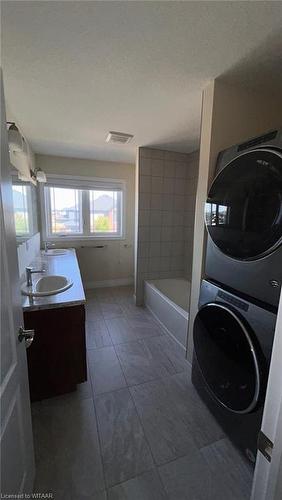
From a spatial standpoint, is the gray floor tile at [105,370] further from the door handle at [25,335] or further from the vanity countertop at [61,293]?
the door handle at [25,335]

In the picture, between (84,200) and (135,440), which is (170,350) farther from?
(84,200)

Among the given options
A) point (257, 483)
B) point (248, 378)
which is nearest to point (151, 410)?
point (248, 378)

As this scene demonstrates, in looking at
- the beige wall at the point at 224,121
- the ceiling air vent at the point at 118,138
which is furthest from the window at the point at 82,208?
the beige wall at the point at 224,121

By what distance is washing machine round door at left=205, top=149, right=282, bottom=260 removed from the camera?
3.06 feet

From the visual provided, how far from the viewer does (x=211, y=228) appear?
131cm

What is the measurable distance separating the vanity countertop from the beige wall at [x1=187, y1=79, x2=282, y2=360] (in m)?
0.96

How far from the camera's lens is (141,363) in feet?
A: 6.33

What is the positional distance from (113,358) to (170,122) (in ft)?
7.75

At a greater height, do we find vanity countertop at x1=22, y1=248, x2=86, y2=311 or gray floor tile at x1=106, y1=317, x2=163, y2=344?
vanity countertop at x1=22, y1=248, x2=86, y2=311

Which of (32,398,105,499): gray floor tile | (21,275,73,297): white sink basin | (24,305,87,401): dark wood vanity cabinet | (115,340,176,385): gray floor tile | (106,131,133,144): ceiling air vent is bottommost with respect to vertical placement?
(32,398,105,499): gray floor tile

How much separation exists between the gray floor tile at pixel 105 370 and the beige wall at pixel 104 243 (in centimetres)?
178

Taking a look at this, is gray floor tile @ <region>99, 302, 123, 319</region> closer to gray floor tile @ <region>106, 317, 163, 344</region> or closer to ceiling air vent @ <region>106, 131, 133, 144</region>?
gray floor tile @ <region>106, 317, 163, 344</region>

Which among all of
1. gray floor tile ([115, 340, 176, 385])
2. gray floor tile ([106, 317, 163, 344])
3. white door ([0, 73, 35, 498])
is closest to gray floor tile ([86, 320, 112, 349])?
gray floor tile ([106, 317, 163, 344])

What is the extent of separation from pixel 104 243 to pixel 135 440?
2.83 metres
